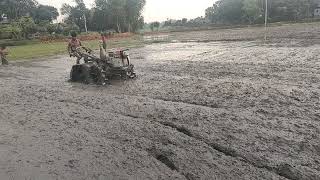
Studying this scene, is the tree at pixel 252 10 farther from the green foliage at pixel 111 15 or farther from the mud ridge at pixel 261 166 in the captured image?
the mud ridge at pixel 261 166

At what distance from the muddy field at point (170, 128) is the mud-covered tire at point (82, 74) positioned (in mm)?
480

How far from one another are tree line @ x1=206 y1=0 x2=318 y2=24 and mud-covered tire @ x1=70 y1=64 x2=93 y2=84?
55.1 m

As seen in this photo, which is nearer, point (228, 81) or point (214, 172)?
point (214, 172)

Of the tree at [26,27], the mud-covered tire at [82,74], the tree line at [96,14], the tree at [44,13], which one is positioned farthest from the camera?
the tree at [44,13]

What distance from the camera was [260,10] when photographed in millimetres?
70062

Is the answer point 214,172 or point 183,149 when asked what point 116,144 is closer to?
point 183,149

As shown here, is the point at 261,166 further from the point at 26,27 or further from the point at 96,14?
the point at 96,14

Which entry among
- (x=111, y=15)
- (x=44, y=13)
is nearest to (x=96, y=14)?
(x=111, y=15)

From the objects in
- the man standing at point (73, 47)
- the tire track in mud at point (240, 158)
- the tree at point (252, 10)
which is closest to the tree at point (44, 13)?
the tree at point (252, 10)

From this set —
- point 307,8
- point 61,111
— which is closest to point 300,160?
point 61,111

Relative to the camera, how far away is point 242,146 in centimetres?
698

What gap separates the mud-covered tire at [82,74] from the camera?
49.5ft

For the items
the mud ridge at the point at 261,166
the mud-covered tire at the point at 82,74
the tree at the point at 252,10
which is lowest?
the mud ridge at the point at 261,166

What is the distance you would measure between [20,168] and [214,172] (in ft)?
10.8
